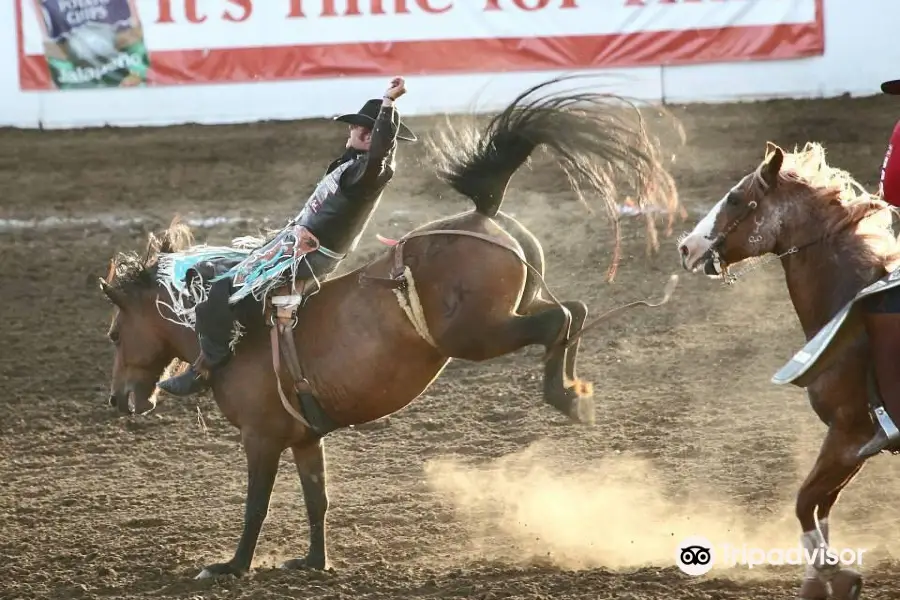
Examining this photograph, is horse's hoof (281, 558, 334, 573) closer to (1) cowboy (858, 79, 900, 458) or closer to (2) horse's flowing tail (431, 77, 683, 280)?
(2) horse's flowing tail (431, 77, 683, 280)

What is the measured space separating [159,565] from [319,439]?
3.29 feet

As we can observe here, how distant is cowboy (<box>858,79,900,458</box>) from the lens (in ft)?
15.8

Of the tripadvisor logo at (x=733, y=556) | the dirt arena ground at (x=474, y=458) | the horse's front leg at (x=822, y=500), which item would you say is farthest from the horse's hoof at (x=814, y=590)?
the tripadvisor logo at (x=733, y=556)

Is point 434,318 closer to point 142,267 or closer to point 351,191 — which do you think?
point 351,191

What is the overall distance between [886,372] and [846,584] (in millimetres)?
838

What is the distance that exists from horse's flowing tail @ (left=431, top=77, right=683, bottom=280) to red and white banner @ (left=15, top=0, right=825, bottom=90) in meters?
8.67

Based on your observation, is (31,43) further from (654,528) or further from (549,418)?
(654,528)

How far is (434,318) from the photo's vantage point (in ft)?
18.0

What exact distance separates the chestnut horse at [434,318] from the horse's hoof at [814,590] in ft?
3.65

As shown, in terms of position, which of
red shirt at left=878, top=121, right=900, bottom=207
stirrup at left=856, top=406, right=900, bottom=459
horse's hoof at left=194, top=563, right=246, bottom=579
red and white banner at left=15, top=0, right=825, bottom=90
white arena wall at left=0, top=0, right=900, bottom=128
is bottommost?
horse's hoof at left=194, top=563, right=246, bottom=579

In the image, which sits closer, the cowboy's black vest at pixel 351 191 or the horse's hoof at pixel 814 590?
the horse's hoof at pixel 814 590

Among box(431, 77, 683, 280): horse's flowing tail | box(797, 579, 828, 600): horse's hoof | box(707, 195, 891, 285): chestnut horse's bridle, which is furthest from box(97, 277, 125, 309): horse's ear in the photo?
box(797, 579, 828, 600): horse's hoof

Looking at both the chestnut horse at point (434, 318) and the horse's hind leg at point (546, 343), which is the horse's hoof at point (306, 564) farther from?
the horse's hind leg at point (546, 343)

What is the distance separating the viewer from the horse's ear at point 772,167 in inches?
203
